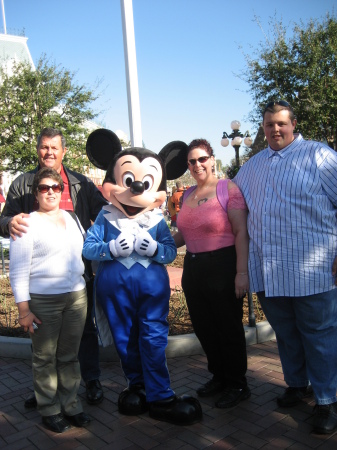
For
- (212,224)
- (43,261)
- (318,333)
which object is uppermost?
(212,224)

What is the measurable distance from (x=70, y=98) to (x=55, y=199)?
12774 mm

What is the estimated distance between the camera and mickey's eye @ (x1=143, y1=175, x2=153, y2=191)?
3.13 m

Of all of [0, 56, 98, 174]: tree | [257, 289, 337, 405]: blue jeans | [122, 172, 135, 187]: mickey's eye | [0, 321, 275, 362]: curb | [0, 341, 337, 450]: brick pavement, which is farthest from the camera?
[0, 56, 98, 174]: tree

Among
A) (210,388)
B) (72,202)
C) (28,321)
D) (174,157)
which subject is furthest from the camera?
(174,157)

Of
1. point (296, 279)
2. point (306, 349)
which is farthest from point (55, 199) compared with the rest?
point (306, 349)

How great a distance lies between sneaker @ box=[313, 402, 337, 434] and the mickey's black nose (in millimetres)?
1815

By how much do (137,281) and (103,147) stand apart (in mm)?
1146

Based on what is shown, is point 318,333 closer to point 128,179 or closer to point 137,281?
point 137,281

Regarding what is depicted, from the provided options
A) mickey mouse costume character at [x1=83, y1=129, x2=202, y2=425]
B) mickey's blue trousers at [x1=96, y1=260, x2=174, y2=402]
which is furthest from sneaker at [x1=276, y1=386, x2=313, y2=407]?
mickey's blue trousers at [x1=96, y1=260, x2=174, y2=402]

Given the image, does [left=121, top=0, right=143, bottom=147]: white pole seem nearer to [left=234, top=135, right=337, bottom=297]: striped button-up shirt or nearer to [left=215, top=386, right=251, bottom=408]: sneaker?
[left=234, top=135, right=337, bottom=297]: striped button-up shirt

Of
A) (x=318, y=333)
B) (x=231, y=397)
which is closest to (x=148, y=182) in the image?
(x=318, y=333)

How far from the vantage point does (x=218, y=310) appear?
2.99 m

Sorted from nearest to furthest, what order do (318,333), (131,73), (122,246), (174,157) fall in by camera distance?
(318,333), (122,246), (174,157), (131,73)

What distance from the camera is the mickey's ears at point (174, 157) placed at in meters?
3.45
